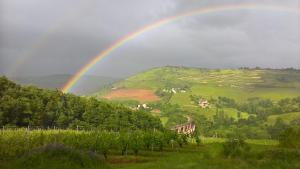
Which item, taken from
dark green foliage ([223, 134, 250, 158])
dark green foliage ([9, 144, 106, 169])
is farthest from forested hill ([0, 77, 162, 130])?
dark green foliage ([223, 134, 250, 158])

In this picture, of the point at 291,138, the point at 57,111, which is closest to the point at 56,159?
the point at 291,138

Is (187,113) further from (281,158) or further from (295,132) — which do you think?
(281,158)

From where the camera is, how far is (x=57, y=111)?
357ft

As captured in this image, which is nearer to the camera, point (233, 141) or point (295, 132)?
Answer: point (233, 141)

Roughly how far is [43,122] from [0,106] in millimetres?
15210

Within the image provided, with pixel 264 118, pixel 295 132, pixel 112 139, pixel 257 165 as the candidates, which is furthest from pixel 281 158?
pixel 264 118

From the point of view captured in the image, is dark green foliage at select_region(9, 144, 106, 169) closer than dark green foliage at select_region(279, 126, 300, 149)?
Yes

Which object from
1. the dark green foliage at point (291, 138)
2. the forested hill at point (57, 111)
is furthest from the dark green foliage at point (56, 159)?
the forested hill at point (57, 111)

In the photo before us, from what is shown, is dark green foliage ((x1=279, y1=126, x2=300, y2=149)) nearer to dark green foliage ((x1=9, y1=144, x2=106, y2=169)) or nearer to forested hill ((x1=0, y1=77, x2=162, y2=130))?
dark green foliage ((x1=9, y1=144, x2=106, y2=169))

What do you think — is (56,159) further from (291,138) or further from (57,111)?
(57,111)

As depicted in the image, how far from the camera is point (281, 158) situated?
33500 mm

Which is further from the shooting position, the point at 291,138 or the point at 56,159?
the point at 291,138

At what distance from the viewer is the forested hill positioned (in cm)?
9419

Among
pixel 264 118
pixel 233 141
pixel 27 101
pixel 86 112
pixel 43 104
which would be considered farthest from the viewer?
pixel 264 118
